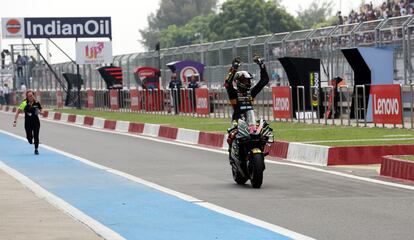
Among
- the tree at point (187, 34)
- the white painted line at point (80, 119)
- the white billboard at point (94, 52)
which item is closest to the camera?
the white painted line at point (80, 119)

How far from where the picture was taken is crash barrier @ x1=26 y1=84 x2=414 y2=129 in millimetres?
26750

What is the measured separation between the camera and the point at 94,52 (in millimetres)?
62219

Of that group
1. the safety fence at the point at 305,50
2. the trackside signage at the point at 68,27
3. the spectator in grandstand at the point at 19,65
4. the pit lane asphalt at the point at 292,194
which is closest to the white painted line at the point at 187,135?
the pit lane asphalt at the point at 292,194

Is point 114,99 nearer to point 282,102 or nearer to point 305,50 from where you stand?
point 305,50

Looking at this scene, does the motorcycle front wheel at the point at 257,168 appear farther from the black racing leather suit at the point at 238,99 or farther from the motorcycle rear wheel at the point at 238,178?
the black racing leather suit at the point at 238,99

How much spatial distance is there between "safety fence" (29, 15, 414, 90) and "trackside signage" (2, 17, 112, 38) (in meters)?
5.70

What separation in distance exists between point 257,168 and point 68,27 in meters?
49.5

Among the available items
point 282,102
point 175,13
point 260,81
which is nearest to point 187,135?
point 282,102

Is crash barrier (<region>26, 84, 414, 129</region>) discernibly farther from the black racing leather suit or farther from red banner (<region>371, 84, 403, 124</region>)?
the black racing leather suit

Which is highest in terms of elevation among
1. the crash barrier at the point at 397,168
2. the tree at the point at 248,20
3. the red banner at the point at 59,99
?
the tree at the point at 248,20

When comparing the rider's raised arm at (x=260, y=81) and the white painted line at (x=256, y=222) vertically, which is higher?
the rider's raised arm at (x=260, y=81)

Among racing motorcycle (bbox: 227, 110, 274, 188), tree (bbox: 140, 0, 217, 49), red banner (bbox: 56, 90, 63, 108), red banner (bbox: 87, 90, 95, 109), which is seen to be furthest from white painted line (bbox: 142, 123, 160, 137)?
tree (bbox: 140, 0, 217, 49)

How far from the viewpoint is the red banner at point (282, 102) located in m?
32.5

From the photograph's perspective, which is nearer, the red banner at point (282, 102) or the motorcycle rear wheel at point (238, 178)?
the motorcycle rear wheel at point (238, 178)
